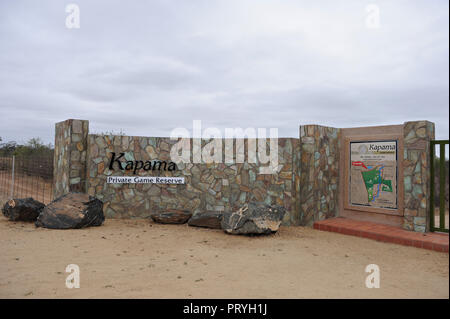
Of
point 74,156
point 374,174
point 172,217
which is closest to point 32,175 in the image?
point 74,156

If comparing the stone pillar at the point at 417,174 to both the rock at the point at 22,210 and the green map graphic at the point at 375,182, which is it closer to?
the green map graphic at the point at 375,182

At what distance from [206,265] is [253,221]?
264cm

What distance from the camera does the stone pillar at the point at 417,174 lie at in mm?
8078

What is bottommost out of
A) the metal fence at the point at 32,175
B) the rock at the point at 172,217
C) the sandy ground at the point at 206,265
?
the sandy ground at the point at 206,265

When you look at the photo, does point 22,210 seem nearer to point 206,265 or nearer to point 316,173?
point 206,265

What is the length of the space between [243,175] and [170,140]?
2.61 metres

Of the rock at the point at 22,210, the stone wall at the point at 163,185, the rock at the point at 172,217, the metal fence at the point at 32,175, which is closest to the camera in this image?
the rock at the point at 22,210

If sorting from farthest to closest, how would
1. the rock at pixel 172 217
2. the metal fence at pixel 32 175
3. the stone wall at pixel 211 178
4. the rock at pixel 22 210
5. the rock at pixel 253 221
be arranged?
the metal fence at pixel 32 175 < the stone wall at pixel 211 178 < the rock at pixel 172 217 < the rock at pixel 22 210 < the rock at pixel 253 221

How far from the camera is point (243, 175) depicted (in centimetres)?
1012

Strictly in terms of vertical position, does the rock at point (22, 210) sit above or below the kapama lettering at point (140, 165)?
below

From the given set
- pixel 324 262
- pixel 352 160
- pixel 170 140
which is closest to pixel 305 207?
pixel 352 160

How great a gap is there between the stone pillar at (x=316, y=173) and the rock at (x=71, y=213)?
5.95 metres

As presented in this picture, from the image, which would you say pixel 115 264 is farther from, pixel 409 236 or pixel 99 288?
pixel 409 236

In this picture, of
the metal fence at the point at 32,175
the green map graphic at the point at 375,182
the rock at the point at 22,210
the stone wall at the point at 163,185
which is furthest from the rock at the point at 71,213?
the green map graphic at the point at 375,182
